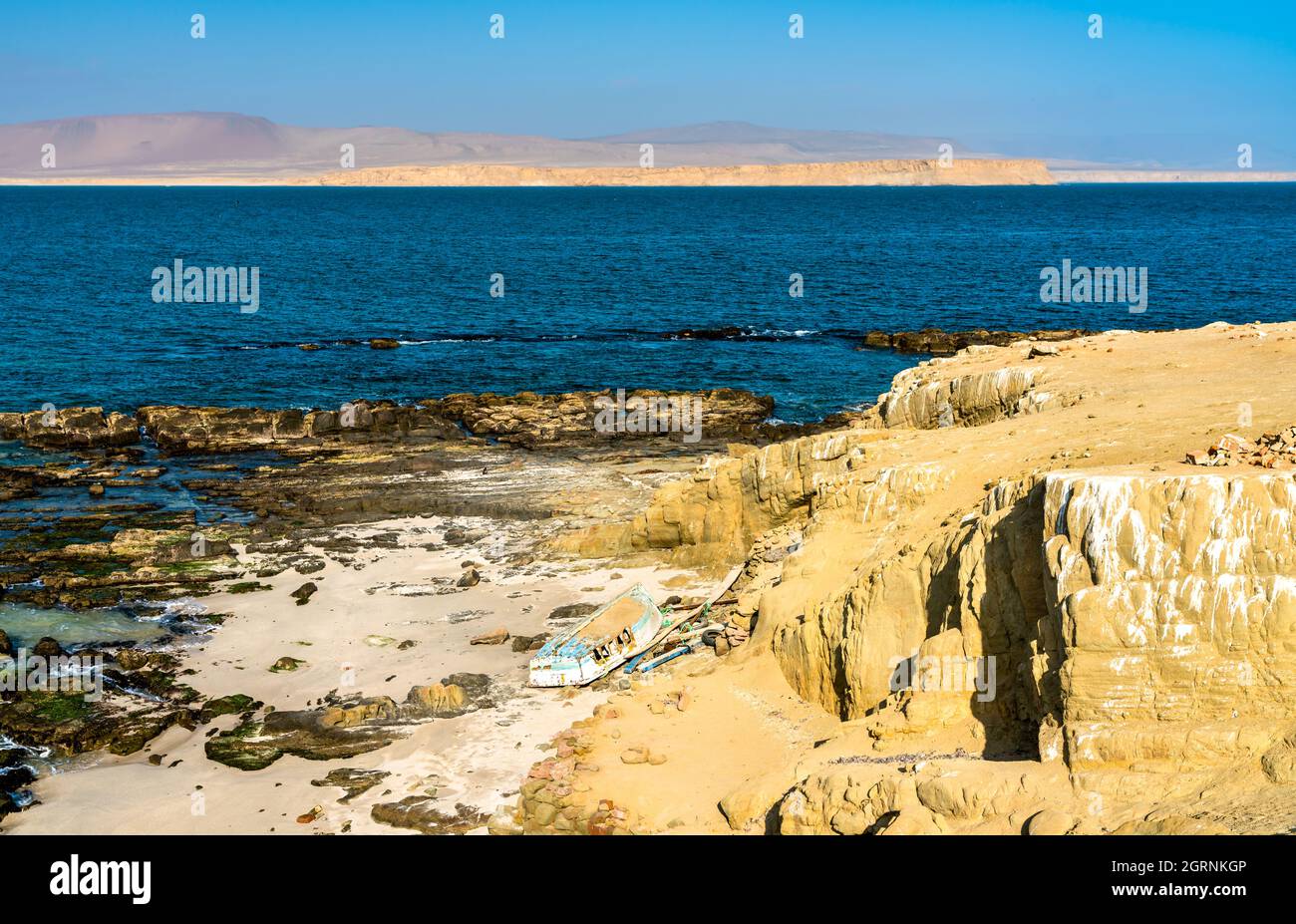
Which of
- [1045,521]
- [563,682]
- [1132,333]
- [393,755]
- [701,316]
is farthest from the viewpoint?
[701,316]

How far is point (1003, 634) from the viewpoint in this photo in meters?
18.2

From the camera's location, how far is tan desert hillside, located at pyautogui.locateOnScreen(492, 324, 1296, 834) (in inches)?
588

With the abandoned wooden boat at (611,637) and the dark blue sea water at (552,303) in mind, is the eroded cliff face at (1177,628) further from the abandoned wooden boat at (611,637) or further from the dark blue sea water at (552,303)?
the dark blue sea water at (552,303)

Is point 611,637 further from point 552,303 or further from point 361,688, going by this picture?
point 552,303

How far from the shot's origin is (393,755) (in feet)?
74.7

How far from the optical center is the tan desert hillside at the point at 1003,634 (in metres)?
14.9

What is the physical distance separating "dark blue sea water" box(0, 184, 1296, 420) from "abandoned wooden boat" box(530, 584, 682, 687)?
25.9 metres

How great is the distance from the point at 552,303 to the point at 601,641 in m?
62.6

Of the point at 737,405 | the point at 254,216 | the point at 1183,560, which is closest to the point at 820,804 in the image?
the point at 1183,560

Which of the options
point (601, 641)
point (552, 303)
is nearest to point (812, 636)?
point (601, 641)

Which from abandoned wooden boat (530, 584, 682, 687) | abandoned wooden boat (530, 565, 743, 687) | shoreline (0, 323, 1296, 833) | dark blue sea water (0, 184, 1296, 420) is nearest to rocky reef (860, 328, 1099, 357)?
dark blue sea water (0, 184, 1296, 420)

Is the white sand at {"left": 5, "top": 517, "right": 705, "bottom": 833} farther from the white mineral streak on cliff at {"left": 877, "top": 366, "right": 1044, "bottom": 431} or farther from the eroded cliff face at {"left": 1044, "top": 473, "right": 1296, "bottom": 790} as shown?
the eroded cliff face at {"left": 1044, "top": 473, "right": 1296, "bottom": 790}
